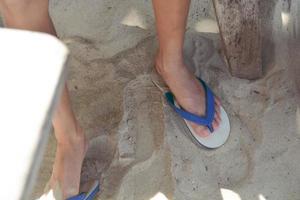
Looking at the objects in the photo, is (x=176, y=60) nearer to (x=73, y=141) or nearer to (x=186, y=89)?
(x=186, y=89)

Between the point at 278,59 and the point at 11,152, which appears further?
the point at 278,59

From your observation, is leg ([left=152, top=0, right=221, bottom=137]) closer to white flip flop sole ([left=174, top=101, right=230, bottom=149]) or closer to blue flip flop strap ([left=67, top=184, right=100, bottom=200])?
white flip flop sole ([left=174, top=101, right=230, bottom=149])

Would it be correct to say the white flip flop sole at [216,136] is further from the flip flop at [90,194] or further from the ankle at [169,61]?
the flip flop at [90,194]

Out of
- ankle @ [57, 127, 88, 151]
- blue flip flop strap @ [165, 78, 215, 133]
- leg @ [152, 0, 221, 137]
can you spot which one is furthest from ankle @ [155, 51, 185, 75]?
ankle @ [57, 127, 88, 151]

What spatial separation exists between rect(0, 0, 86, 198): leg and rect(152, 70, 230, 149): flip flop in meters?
0.31

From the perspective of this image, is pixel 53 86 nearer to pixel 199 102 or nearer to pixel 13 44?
pixel 13 44

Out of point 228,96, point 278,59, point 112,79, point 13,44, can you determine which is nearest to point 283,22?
point 278,59

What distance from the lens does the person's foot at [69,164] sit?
159cm

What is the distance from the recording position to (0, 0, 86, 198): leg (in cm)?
128

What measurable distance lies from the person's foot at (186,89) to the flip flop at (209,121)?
0.4 inches

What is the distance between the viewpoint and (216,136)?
5.57ft

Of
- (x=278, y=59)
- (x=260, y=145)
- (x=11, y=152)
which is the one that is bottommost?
(x=260, y=145)

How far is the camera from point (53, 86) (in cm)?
69

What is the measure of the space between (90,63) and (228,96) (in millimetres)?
462
